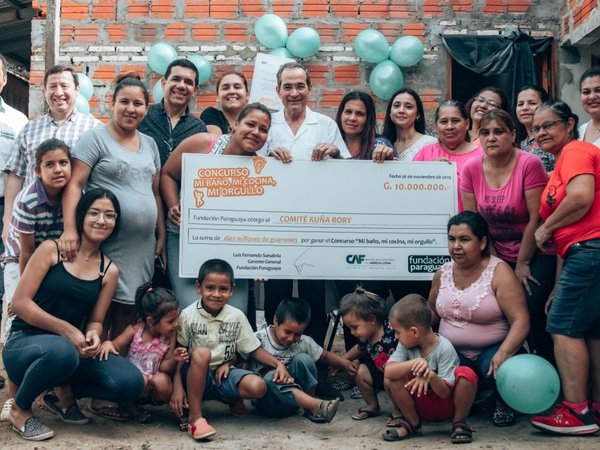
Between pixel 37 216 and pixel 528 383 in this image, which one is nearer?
pixel 528 383

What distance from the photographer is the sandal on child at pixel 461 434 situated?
3.59m

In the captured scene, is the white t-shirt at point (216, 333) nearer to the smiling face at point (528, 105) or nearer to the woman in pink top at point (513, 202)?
the woman in pink top at point (513, 202)

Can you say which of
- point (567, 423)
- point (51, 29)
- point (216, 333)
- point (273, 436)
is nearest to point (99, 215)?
point (216, 333)

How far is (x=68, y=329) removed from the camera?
3.68 metres

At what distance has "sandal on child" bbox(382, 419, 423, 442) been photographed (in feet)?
12.0

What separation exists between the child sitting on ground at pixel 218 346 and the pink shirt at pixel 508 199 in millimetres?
1473

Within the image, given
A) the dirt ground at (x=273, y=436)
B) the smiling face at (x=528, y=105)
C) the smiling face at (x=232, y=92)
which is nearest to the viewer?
the dirt ground at (x=273, y=436)

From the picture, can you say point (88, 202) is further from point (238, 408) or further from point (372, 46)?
point (372, 46)

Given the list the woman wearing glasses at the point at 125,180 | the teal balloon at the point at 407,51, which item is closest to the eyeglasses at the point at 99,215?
the woman wearing glasses at the point at 125,180

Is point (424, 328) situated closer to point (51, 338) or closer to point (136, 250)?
point (136, 250)

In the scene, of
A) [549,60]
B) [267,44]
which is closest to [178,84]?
[267,44]

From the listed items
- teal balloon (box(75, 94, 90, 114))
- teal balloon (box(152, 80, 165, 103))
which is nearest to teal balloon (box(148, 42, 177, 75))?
teal balloon (box(152, 80, 165, 103))

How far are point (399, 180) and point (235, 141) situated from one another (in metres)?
1.07

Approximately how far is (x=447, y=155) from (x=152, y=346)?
2241mm
